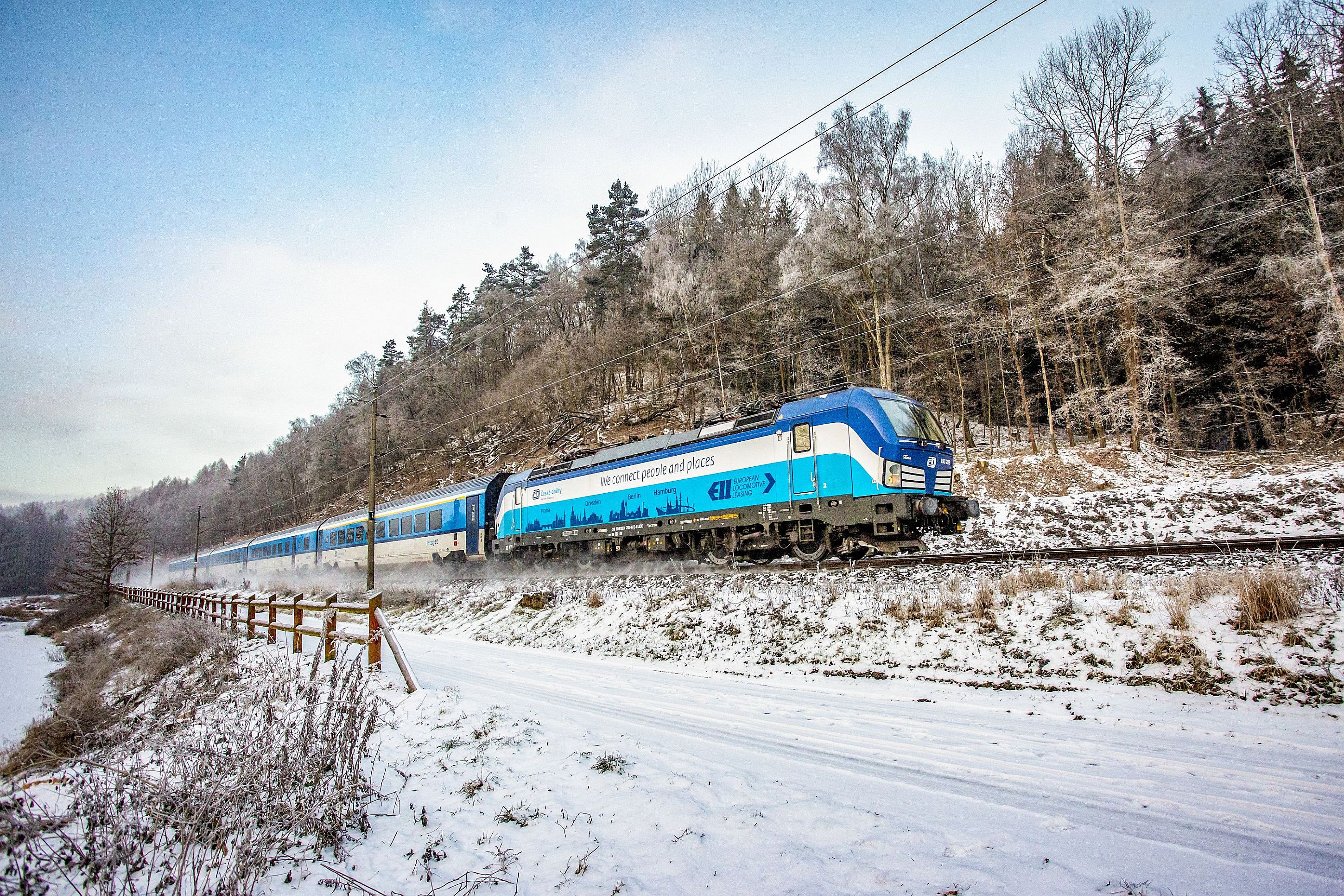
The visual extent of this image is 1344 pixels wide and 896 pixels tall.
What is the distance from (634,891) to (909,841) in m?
1.45

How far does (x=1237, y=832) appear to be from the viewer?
10.2 feet

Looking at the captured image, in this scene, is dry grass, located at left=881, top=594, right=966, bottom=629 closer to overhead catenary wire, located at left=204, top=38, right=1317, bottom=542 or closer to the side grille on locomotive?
the side grille on locomotive

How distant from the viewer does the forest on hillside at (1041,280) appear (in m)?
19.7

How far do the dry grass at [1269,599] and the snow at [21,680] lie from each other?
45.7 ft

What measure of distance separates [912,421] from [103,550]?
48.3 metres

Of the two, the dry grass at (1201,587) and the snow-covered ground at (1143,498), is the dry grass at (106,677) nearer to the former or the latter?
the dry grass at (1201,587)

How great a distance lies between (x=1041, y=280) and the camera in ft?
75.3

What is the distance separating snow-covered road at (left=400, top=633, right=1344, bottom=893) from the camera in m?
2.87

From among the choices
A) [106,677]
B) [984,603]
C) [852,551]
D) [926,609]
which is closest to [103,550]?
[106,677]

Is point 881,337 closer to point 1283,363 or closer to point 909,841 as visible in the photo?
point 1283,363

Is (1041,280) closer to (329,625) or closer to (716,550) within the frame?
(716,550)

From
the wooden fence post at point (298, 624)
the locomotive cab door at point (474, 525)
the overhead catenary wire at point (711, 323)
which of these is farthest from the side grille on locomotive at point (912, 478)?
the locomotive cab door at point (474, 525)

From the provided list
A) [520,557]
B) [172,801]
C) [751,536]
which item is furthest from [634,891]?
[520,557]

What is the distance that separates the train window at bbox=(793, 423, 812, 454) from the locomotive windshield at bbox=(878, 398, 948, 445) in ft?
4.97
